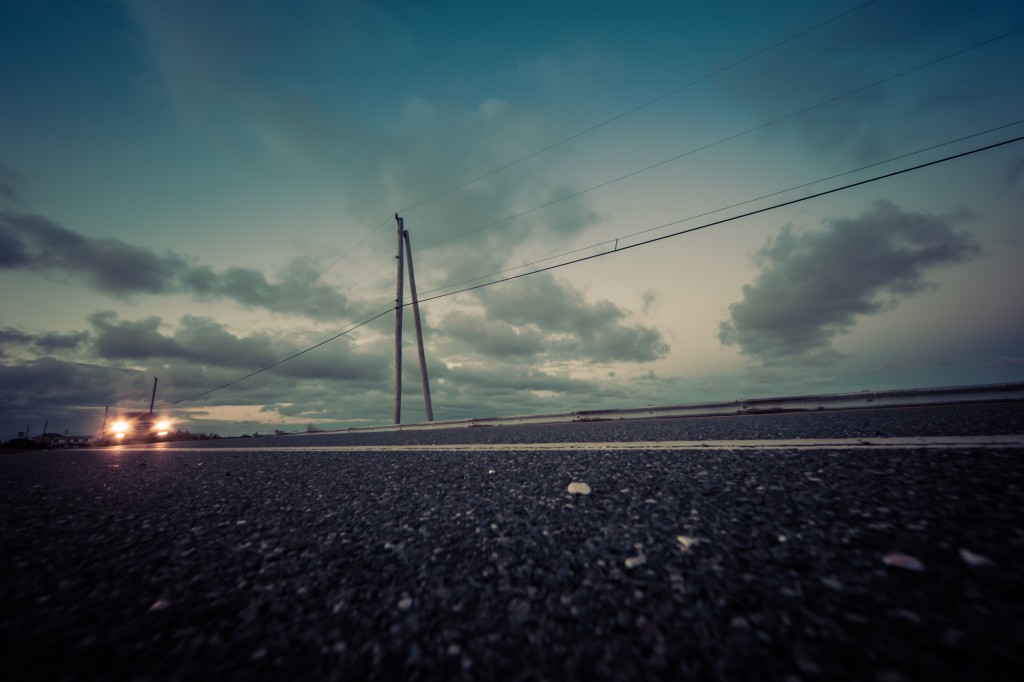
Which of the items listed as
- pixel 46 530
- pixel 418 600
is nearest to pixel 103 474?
pixel 46 530

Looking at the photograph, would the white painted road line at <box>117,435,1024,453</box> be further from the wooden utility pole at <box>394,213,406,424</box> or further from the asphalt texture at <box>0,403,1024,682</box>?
the wooden utility pole at <box>394,213,406,424</box>

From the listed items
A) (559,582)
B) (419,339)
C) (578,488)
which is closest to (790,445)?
(578,488)

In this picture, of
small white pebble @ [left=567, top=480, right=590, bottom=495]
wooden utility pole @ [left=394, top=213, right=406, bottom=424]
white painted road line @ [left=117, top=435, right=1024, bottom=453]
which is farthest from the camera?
wooden utility pole @ [left=394, top=213, right=406, bottom=424]

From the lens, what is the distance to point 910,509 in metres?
1.42

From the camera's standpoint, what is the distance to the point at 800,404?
8.24 m

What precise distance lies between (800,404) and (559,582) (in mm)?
9492

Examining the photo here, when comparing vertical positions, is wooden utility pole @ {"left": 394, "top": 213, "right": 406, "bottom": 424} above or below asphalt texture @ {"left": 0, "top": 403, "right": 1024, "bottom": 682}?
above

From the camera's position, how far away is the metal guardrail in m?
6.88

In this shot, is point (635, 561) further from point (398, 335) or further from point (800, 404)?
point (398, 335)

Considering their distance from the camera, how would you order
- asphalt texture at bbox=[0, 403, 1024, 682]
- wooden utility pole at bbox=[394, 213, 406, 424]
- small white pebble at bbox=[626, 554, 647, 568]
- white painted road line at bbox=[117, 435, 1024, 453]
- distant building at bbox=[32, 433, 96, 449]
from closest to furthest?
1. asphalt texture at bbox=[0, 403, 1024, 682]
2. small white pebble at bbox=[626, 554, 647, 568]
3. white painted road line at bbox=[117, 435, 1024, 453]
4. distant building at bbox=[32, 433, 96, 449]
5. wooden utility pole at bbox=[394, 213, 406, 424]

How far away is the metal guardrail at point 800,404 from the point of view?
688cm

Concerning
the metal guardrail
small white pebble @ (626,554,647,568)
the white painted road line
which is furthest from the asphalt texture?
the metal guardrail

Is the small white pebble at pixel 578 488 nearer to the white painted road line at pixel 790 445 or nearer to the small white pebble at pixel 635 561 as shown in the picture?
the small white pebble at pixel 635 561

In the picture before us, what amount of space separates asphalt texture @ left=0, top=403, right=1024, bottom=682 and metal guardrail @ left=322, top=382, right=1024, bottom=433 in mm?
7246
